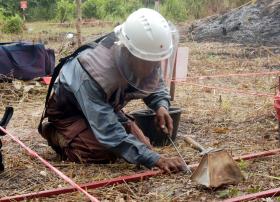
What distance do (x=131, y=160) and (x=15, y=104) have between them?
3880 mm

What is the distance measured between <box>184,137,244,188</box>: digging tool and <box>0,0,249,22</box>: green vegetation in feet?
48.4

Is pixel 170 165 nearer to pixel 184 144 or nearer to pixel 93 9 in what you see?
pixel 184 144

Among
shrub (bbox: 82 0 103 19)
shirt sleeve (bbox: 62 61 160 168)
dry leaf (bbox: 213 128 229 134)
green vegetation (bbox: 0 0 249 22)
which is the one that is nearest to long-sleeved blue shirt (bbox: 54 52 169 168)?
shirt sleeve (bbox: 62 61 160 168)

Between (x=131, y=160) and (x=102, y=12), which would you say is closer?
(x=131, y=160)

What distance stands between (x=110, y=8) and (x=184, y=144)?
2179 cm

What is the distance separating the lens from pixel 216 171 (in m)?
3.21

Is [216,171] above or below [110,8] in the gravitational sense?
above

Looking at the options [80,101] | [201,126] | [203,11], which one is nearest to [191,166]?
[80,101]

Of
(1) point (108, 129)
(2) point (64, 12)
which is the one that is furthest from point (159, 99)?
(2) point (64, 12)

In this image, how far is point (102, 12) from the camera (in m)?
25.5

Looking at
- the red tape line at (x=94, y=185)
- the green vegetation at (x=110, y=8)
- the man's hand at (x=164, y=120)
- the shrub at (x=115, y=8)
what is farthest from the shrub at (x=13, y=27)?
the red tape line at (x=94, y=185)

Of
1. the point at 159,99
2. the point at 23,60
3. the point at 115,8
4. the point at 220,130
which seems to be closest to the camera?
the point at 159,99

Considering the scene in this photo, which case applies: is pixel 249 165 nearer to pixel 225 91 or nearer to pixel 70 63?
pixel 70 63

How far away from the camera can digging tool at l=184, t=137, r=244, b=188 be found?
3180 millimetres
